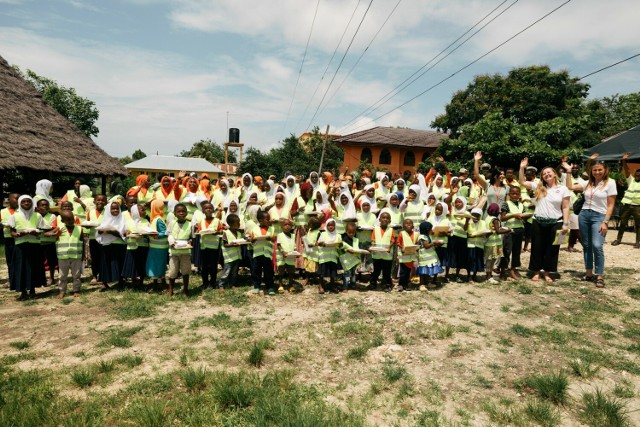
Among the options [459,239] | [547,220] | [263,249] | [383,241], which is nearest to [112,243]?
[263,249]

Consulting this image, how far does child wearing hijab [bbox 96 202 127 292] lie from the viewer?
22.9 feet

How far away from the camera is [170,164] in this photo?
2143 inches

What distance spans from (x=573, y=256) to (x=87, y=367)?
9880mm

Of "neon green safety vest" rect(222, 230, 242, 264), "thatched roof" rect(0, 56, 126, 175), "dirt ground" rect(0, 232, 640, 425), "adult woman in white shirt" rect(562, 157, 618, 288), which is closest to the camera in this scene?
"dirt ground" rect(0, 232, 640, 425)

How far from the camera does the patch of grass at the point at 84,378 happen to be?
3.82 metres

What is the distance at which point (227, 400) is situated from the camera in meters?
3.51

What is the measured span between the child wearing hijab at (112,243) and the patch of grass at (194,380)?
4.03 m

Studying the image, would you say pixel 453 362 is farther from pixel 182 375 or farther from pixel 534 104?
pixel 534 104

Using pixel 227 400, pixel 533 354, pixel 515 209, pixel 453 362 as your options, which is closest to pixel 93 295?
pixel 227 400

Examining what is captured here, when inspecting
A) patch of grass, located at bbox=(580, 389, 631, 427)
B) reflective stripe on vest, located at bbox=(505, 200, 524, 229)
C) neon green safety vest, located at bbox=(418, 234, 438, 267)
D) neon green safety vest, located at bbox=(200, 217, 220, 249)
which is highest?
reflective stripe on vest, located at bbox=(505, 200, 524, 229)

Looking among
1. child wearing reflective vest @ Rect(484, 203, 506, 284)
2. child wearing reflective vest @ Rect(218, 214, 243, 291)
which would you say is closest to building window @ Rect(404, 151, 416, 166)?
child wearing reflective vest @ Rect(484, 203, 506, 284)

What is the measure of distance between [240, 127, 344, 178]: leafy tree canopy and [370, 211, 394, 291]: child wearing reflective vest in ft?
101

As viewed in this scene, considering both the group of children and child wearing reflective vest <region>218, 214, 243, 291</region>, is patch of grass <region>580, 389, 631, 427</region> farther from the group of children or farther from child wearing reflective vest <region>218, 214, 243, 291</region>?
child wearing reflective vest <region>218, 214, 243, 291</region>

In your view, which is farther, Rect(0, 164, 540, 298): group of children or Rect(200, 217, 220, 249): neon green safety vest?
Rect(200, 217, 220, 249): neon green safety vest
